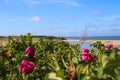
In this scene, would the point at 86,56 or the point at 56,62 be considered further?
the point at 86,56

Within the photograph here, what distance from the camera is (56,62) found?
2.60 m

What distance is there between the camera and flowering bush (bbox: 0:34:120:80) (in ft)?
6.69

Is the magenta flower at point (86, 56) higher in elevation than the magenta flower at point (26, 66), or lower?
higher

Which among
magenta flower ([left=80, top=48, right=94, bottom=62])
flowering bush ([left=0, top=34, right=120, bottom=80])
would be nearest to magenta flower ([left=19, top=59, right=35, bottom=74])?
flowering bush ([left=0, top=34, right=120, bottom=80])

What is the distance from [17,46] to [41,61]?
1.39 metres

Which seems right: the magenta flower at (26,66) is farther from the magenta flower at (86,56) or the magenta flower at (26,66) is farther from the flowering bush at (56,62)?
the magenta flower at (86,56)

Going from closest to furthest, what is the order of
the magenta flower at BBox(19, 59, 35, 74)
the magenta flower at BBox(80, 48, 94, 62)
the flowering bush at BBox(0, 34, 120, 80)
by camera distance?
the flowering bush at BBox(0, 34, 120, 80)
the magenta flower at BBox(80, 48, 94, 62)
the magenta flower at BBox(19, 59, 35, 74)

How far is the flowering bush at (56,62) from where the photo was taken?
2.04m

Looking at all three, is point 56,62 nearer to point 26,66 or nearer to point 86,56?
point 86,56

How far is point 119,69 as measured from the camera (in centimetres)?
210

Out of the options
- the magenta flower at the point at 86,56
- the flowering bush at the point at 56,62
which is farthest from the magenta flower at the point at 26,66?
the magenta flower at the point at 86,56

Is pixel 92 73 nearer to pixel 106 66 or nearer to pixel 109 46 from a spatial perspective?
pixel 106 66

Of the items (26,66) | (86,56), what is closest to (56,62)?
(86,56)

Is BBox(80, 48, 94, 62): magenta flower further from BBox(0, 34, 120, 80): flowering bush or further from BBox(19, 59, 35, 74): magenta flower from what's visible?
BBox(19, 59, 35, 74): magenta flower
